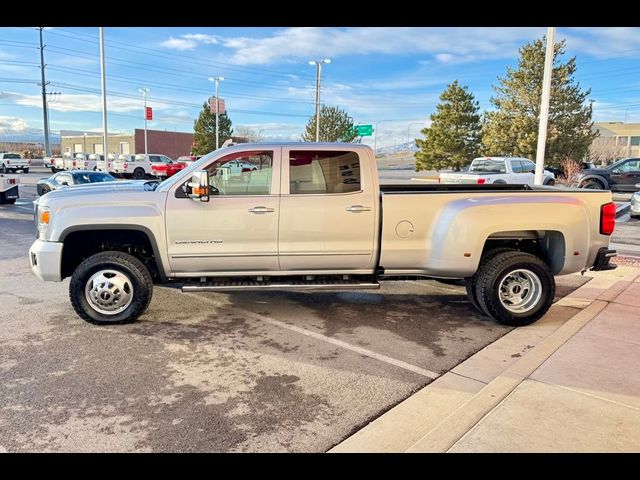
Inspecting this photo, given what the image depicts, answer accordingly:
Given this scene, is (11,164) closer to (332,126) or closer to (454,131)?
(332,126)

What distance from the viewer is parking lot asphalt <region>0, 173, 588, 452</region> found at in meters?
3.24

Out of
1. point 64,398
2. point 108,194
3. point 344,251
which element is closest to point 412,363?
point 344,251

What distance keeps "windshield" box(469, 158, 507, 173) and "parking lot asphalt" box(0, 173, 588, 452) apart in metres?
14.2

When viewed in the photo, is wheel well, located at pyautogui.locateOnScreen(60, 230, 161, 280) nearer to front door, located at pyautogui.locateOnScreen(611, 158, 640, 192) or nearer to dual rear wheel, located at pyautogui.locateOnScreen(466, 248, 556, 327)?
dual rear wheel, located at pyautogui.locateOnScreen(466, 248, 556, 327)

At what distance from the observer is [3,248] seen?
970 centimetres

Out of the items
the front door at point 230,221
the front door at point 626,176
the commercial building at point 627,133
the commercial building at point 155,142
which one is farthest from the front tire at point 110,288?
the commercial building at point 627,133

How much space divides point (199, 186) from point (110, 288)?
145cm

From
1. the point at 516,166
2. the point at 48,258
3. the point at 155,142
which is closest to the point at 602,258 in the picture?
the point at 48,258

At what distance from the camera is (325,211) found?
5.27 m

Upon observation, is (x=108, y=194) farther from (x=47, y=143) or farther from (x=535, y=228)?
(x=47, y=143)

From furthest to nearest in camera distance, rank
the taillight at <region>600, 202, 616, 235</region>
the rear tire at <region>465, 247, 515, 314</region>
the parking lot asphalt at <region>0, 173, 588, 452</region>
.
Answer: the rear tire at <region>465, 247, 515, 314</region>
the taillight at <region>600, 202, 616, 235</region>
the parking lot asphalt at <region>0, 173, 588, 452</region>

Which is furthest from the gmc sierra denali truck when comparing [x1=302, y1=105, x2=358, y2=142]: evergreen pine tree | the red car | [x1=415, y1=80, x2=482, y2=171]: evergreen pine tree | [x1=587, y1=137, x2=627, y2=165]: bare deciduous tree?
[x1=587, y1=137, x2=627, y2=165]: bare deciduous tree

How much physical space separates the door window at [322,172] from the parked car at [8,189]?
15901 mm

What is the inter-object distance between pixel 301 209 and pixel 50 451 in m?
3.12
